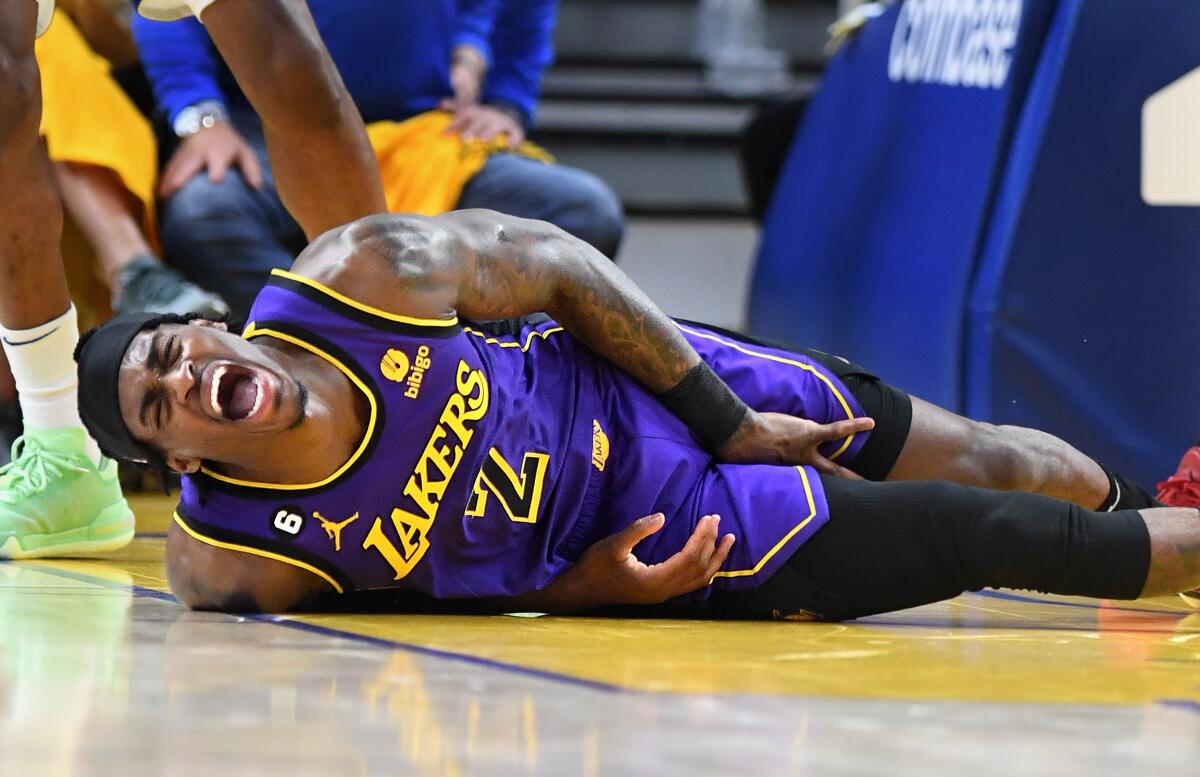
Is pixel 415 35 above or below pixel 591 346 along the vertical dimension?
above

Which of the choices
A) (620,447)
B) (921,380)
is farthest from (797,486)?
(921,380)

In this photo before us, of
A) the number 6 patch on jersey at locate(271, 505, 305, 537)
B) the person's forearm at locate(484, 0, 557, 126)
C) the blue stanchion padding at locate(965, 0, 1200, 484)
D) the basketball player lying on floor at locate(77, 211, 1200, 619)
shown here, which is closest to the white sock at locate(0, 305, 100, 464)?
the basketball player lying on floor at locate(77, 211, 1200, 619)

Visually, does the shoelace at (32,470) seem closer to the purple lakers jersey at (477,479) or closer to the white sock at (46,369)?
the white sock at (46,369)

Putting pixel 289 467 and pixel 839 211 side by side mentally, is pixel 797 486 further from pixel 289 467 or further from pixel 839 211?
pixel 839 211

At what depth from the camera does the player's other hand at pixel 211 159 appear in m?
4.04

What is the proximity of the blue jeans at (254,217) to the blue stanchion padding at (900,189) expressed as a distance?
726mm

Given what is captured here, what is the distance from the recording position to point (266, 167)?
4.11 metres

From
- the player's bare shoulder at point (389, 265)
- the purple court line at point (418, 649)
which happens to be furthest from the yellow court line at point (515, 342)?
the purple court line at point (418, 649)

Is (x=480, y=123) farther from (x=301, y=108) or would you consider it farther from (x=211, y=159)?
(x=301, y=108)

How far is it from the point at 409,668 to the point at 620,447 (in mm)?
630

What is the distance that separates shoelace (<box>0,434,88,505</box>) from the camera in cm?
270

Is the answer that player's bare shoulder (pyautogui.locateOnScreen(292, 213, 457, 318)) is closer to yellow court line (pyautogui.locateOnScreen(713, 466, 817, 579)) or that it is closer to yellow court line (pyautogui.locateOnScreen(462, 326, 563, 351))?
yellow court line (pyautogui.locateOnScreen(462, 326, 563, 351))

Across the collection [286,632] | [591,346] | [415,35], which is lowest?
[286,632]

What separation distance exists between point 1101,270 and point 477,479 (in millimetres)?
1969
